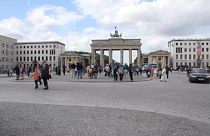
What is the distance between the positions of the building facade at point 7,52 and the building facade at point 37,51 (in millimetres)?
4319

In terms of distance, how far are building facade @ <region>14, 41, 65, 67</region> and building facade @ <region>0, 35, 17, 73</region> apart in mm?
4319

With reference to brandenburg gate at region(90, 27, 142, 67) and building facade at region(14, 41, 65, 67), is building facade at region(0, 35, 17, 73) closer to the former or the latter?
building facade at region(14, 41, 65, 67)

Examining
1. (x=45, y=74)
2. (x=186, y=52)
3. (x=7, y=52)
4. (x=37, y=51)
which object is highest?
(x=37, y=51)

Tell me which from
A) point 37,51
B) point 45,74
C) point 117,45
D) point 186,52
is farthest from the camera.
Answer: point 186,52

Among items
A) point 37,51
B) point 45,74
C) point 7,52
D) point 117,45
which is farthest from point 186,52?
point 45,74

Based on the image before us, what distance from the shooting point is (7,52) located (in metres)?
148

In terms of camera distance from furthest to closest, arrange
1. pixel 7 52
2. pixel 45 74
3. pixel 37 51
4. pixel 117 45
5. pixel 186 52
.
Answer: pixel 186 52
pixel 37 51
pixel 7 52
pixel 117 45
pixel 45 74

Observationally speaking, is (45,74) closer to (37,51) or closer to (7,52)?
(7,52)

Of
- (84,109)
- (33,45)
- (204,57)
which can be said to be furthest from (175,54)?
(84,109)

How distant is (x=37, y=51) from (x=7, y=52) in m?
16.7

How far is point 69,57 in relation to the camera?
140 metres

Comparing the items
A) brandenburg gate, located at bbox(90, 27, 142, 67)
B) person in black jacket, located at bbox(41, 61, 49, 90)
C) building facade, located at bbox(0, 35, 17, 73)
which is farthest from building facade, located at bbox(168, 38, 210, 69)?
person in black jacket, located at bbox(41, 61, 49, 90)

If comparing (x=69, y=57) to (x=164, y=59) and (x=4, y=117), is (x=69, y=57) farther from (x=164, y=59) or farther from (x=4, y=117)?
(x=4, y=117)

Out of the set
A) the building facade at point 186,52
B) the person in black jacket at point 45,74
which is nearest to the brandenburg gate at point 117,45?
the building facade at point 186,52
